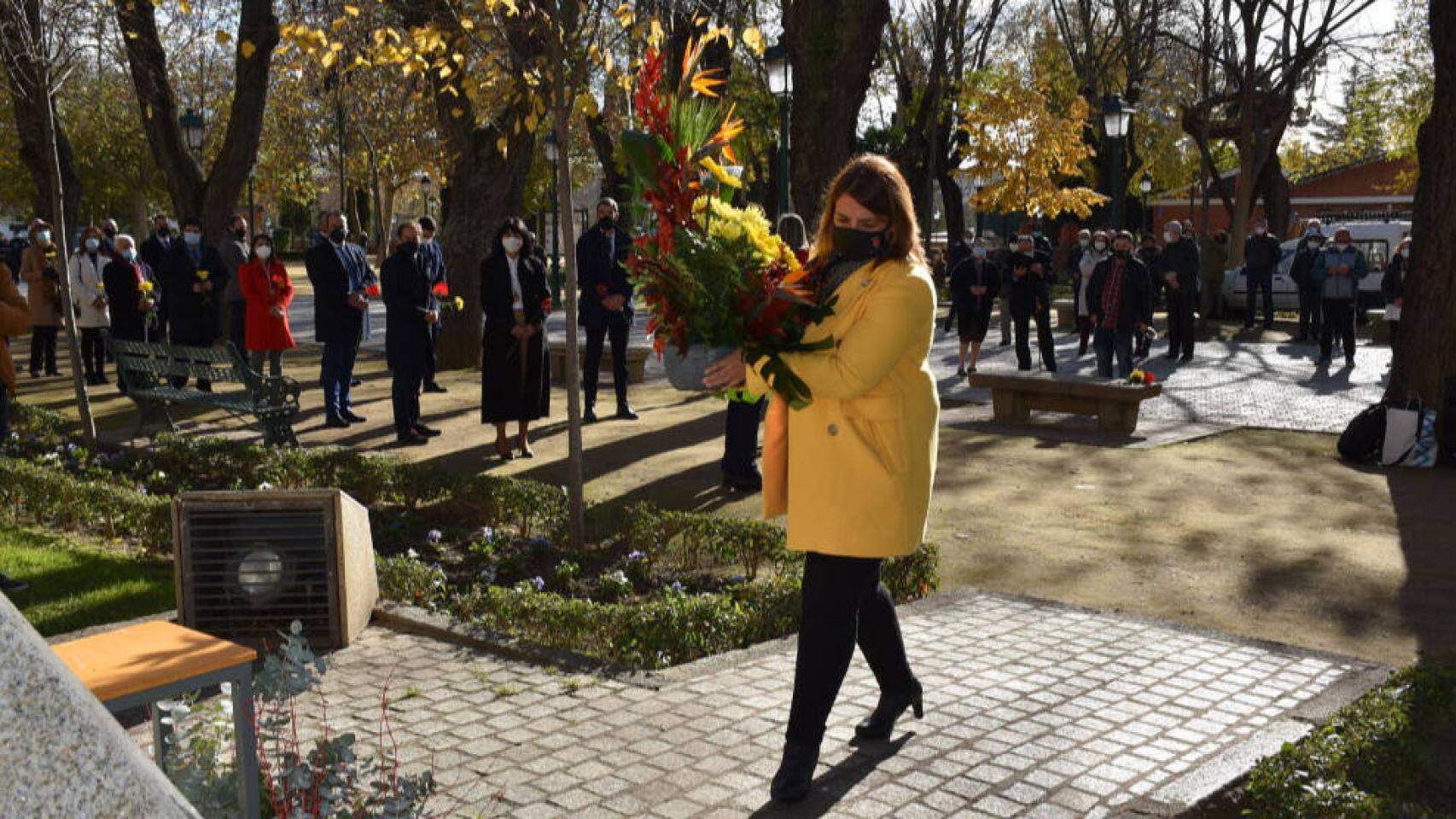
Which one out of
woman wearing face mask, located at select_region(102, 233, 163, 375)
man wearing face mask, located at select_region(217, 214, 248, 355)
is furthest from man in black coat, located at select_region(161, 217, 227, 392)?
woman wearing face mask, located at select_region(102, 233, 163, 375)

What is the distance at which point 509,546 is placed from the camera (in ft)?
27.6

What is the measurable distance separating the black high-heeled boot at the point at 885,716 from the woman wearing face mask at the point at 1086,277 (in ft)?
51.2

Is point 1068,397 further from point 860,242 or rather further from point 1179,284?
point 860,242

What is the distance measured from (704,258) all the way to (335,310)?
33.3 feet

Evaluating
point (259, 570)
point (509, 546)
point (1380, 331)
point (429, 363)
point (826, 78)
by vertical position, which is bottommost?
point (1380, 331)

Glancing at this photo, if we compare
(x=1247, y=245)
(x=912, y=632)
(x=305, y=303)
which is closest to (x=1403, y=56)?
(x=1247, y=245)

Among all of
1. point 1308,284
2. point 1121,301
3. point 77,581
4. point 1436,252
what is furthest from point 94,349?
point 1308,284

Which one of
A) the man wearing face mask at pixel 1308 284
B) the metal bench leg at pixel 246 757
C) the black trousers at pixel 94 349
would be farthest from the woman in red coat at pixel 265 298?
the man wearing face mask at pixel 1308 284

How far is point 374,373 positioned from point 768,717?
46.1ft

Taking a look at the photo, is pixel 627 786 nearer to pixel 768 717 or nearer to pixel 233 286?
pixel 768 717

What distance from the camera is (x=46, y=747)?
1666 mm

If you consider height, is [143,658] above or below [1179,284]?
below

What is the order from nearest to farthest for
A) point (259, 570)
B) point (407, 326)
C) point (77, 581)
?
point (259, 570) < point (77, 581) < point (407, 326)

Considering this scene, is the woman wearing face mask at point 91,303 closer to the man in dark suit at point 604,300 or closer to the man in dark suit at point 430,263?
the man in dark suit at point 430,263
